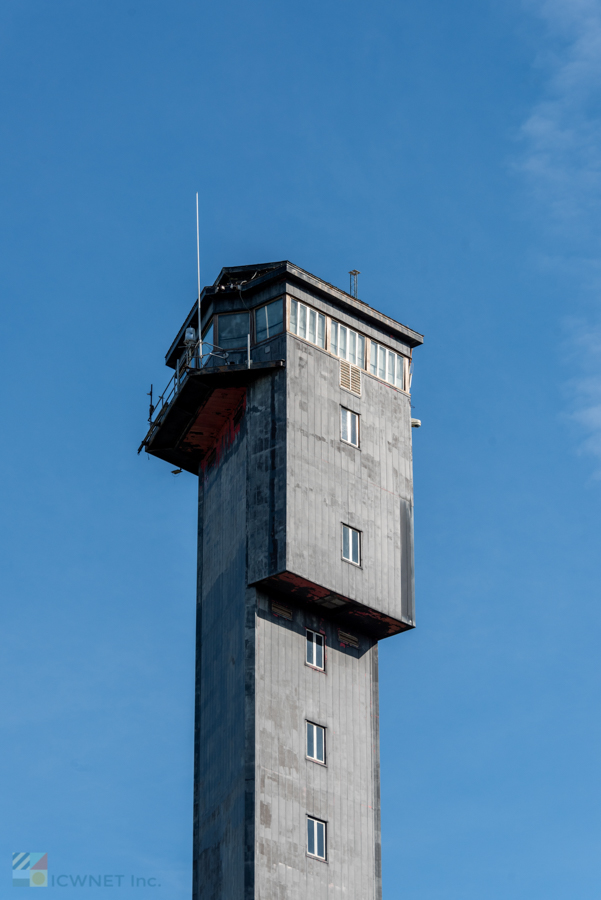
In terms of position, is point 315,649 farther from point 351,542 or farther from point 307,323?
point 307,323

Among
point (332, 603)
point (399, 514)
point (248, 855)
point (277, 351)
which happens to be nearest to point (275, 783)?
point (248, 855)

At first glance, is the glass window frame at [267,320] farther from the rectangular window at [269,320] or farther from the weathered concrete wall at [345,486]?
the weathered concrete wall at [345,486]

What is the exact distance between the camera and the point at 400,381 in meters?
86.5

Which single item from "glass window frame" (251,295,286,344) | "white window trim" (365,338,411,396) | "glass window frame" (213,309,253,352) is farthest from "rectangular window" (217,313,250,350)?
"white window trim" (365,338,411,396)

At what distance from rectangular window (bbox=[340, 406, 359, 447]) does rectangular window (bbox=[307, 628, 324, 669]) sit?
9969mm

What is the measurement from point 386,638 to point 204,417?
1479cm

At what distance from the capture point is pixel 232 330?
274 ft

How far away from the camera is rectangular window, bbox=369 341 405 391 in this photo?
85312mm

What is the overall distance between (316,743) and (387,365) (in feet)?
69.4

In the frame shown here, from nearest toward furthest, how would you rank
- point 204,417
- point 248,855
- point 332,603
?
point 248,855, point 332,603, point 204,417

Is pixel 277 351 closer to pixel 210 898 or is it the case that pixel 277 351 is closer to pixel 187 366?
pixel 187 366

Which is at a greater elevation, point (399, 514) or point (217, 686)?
point (399, 514)

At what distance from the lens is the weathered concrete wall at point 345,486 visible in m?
77.7

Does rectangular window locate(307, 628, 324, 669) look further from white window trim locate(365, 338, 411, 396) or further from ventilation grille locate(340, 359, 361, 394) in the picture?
white window trim locate(365, 338, 411, 396)
